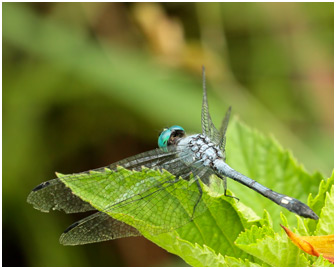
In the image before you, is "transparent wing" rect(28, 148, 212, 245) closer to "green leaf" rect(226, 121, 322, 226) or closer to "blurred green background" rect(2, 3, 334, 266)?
"green leaf" rect(226, 121, 322, 226)

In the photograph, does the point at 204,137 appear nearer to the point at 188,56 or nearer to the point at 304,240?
the point at 304,240

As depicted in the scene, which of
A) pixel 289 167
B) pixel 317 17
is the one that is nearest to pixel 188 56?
pixel 317 17

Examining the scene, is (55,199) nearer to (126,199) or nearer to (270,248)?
(126,199)

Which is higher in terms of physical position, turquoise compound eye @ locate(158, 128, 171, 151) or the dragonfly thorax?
turquoise compound eye @ locate(158, 128, 171, 151)

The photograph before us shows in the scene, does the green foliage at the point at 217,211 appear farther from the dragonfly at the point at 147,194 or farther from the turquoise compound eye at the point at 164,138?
the turquoise compound eye at the point at 164,138

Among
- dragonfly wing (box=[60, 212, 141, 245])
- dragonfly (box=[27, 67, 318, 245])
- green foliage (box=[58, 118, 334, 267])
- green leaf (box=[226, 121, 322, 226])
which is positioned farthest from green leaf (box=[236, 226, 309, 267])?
dragonfly wing (box=[60, 212, 141, 245])
